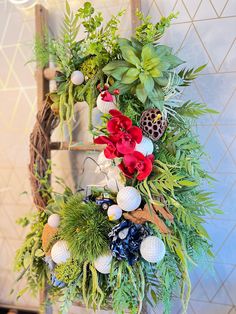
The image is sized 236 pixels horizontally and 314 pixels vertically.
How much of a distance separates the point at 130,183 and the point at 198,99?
0.36 metres

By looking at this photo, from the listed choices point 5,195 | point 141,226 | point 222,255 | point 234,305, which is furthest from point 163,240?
point 5,195

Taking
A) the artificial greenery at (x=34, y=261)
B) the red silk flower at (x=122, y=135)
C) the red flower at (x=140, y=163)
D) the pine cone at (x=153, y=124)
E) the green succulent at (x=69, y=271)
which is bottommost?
the artificial greenery at (x=34, y=261)

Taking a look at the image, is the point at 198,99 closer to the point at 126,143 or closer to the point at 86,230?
the point at 126,143

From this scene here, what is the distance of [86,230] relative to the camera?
29.9 inches

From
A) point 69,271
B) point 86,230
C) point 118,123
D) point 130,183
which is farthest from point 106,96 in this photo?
point 69,271

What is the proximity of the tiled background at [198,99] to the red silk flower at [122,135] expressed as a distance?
33 centimetres

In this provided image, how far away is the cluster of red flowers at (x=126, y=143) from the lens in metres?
0.70

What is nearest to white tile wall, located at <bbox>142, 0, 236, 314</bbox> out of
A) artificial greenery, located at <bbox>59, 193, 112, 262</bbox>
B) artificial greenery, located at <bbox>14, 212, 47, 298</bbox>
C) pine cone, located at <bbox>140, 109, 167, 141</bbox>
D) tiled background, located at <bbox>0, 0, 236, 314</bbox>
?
tiled background, located at <bbox>0, 0, 236, 314</bbox>

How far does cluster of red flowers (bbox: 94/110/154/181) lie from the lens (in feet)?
2.30

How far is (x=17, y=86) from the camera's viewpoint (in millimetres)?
1133

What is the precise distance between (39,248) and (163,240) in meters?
0.38

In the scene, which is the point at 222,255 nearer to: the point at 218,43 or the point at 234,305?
the point at 234,305

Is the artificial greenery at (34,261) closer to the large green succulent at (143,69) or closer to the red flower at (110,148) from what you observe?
the red flower at (110,148)

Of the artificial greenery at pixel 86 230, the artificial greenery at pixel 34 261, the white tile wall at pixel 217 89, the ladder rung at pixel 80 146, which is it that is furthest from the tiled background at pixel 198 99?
the artificial greenery at pixel 86 230
